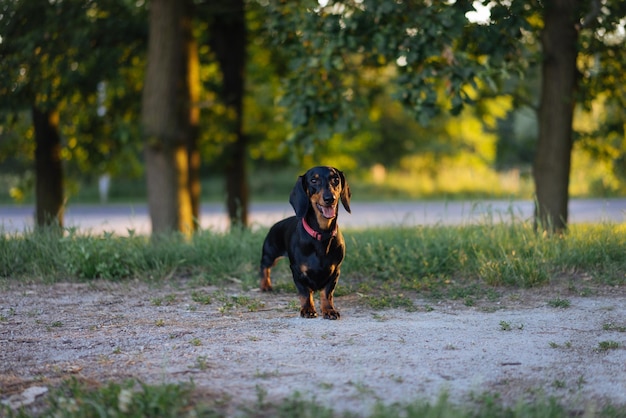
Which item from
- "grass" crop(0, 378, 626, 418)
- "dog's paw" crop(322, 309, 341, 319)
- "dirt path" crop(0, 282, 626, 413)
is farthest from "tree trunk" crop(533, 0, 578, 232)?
"grass" crop(0, 378, 626, 418)

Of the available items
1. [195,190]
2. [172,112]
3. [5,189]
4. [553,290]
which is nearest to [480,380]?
[553,290]

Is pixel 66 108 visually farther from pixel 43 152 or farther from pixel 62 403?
pixel 62 403

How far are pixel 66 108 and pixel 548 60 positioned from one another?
7.11m

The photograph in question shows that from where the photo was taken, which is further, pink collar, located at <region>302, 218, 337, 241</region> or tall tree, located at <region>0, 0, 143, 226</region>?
tall tree, located at <region>0, 0, 143, 226</region>

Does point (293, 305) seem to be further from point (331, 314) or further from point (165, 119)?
point (165, 119)

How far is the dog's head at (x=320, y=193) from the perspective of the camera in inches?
215

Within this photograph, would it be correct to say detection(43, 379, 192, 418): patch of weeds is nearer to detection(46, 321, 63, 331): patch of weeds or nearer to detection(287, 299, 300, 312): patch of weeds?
detection(46, 321, 63, 331): patch of weeds

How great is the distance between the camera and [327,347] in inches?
188

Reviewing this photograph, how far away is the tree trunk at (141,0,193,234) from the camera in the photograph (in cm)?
1045

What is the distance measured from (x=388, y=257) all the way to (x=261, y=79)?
8615mm

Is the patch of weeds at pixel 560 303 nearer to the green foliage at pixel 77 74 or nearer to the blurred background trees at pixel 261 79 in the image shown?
the blurred background trees at pixel 261 79

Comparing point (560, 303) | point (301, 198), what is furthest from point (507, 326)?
point (301, 198)

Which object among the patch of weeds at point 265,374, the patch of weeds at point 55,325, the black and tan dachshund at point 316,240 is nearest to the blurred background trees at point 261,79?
the black and tan dachshund at point 316,240

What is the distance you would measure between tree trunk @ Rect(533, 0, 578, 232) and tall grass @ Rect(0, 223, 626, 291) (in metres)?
1.12
